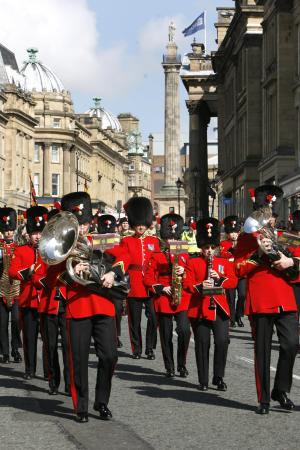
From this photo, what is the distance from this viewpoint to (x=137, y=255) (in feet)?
55.0

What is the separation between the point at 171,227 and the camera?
658 inches

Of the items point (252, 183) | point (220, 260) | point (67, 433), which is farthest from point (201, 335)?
point (252, 183)

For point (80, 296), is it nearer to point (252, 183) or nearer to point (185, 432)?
point (185, 432)

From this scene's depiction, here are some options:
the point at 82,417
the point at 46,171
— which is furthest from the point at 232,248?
the point at 46,171

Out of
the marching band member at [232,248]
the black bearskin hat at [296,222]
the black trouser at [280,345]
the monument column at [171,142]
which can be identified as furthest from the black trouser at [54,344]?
the monument column at [171,142]

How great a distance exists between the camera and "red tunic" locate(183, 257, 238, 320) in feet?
44.4

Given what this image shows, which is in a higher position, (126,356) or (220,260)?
(220,260)

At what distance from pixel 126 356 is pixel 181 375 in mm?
3067

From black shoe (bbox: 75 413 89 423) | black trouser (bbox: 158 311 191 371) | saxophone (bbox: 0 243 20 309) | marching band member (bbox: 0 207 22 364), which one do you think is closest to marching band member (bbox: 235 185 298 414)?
black shoe (bbox: 75 413 89 423)

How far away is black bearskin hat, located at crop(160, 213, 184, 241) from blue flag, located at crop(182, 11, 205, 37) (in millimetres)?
70495

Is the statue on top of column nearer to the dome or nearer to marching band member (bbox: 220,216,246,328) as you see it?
the dome

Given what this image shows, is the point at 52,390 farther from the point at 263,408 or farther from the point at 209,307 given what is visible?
the point at 263,408

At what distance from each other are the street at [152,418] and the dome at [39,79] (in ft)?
469

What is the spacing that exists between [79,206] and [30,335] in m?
3.24
